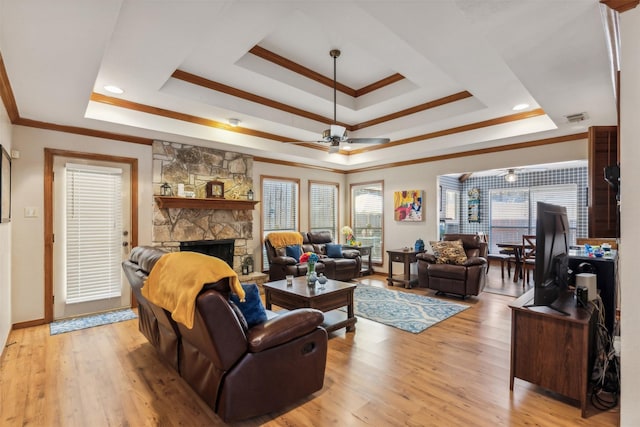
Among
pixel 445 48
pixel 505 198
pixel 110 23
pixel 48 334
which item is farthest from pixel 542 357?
pixel 505 198

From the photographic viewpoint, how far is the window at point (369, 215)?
7352mm

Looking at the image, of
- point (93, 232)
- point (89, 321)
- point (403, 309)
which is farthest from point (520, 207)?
point (89, 321)

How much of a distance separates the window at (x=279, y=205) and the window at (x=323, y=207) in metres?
0.43

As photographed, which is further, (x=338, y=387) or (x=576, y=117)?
(x=576, y=117)

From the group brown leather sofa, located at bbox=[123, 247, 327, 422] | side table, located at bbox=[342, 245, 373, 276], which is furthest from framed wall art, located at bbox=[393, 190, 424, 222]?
brown leather sofa, located at bbox=[123, 247, 327, 422]

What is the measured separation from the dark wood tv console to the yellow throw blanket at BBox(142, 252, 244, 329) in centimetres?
207

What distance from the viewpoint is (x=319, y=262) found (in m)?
5.81

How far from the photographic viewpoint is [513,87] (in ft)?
11.5

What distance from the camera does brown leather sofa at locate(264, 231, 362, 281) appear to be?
5.56 metres

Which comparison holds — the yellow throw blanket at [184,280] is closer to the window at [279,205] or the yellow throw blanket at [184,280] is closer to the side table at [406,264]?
the window at [279,205]

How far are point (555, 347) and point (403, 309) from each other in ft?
7.61

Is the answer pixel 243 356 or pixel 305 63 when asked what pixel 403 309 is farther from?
pixel 305 63

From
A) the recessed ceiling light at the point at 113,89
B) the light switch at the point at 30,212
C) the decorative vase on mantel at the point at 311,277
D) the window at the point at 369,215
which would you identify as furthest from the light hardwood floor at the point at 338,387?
the window at the point at 369,215

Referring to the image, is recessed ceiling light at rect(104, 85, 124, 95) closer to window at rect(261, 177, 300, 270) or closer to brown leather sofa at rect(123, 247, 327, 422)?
brown leather sofa at rect(123, 247, 327, 422)
